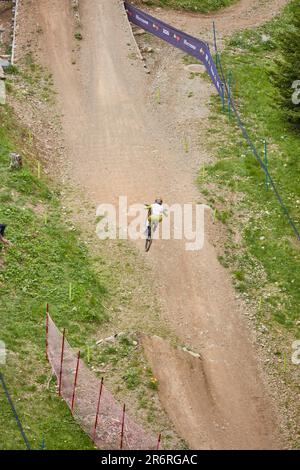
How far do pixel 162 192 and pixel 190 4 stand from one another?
24692mm

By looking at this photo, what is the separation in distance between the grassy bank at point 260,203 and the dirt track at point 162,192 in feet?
3.57

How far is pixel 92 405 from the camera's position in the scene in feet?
84.9

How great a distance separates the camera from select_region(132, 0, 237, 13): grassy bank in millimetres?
58125

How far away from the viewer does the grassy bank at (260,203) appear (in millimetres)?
32812

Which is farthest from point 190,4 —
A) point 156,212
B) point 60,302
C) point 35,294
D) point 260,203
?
point 35,294

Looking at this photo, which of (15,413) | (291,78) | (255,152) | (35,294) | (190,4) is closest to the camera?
(15,413)

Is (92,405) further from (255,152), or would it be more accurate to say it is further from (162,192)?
(255,152)

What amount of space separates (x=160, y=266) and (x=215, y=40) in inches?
987

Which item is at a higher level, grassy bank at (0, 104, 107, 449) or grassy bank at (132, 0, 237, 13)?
grassy bank at (132, 0, 237, 13)

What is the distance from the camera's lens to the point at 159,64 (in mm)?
50750

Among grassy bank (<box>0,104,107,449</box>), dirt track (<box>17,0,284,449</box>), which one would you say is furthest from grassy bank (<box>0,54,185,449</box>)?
dirt track (<box>17,0,284,449</box>)

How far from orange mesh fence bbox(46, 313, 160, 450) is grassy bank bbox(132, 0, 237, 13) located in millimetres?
35431

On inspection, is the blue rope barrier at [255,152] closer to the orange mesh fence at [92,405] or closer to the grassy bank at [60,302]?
the grassy bank at [60,302]

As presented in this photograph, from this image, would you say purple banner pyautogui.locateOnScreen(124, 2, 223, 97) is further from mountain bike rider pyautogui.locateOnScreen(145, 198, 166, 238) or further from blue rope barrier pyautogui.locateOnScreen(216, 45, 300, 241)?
mountain bike rider pyautogui.locateOnScreen(145, 198, 166, 238)
